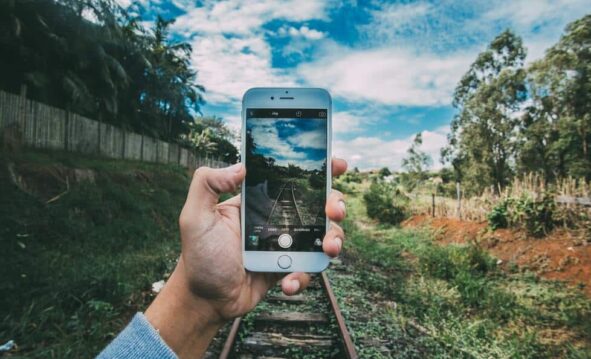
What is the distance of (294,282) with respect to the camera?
1.89 m

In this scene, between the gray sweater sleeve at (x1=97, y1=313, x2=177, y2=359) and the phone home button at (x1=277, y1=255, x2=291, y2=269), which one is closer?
the gray sweater sleeve at (x1=97, y1=313, x2=177, y2=359)

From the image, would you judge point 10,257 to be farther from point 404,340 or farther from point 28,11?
point 28,11

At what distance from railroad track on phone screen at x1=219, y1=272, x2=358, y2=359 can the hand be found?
1556 millimetres

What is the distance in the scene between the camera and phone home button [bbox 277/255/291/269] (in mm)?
1926

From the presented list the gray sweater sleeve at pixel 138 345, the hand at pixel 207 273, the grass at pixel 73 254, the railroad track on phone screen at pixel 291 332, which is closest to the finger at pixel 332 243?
the hand at pixel 207 273

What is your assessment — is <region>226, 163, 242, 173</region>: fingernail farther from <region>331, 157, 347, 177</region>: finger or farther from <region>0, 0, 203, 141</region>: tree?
<region>0, 0, 203, 141</region>: tree

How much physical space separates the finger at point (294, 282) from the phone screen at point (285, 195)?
162 mm

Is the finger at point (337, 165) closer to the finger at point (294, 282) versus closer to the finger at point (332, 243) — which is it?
the finger at point (332, 243)

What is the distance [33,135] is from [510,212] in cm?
1556

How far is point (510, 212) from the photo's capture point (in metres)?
8.80

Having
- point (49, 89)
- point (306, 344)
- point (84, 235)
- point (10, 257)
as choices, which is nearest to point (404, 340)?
point (306, 344)

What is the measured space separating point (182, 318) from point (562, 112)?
100ft

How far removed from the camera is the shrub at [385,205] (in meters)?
14.5

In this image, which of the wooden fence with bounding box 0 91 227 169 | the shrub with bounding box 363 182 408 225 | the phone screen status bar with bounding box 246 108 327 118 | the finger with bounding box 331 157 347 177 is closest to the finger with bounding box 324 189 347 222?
the finger with bounding box 331 157 347 177
